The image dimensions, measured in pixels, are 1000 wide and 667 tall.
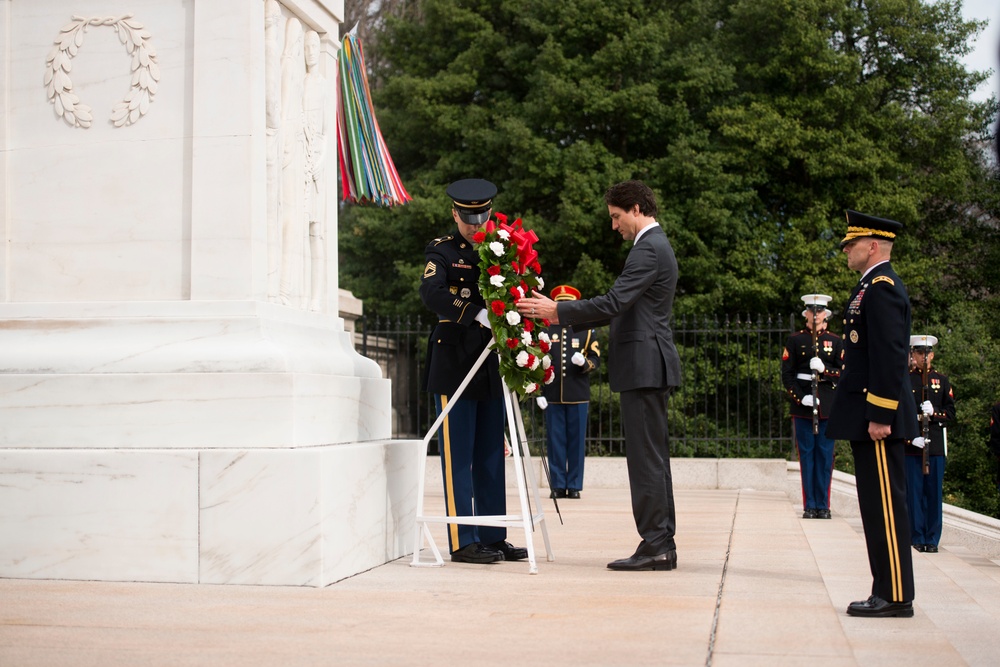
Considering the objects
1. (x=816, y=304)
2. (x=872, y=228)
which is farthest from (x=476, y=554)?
(x=816, y=304)

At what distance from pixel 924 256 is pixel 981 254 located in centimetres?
159

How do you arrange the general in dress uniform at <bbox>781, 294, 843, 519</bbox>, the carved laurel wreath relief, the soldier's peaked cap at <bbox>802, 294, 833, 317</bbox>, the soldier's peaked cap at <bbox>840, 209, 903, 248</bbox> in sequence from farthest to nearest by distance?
the soldier's peaked cap at <bbox>802, 294, 833, 317</bbox>
the general in dress uniform at <bbox>781, 294, 843, 519</bbox>
the carved laurel wreath relief
the soldier's peaked cap at <bbox>840, 209, 903, 248</bbox>

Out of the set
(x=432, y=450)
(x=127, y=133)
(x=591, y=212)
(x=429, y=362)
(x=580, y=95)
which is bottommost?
(x=432, y=450)

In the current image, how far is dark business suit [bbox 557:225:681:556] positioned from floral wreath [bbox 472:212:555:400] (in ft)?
0.72

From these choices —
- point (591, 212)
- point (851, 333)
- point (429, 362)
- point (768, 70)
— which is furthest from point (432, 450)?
point (851, 333)

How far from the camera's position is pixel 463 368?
6.41 m

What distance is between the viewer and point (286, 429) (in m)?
5.54

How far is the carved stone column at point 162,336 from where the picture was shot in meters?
5.42

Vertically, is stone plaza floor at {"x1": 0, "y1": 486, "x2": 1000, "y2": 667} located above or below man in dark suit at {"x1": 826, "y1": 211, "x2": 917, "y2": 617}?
below

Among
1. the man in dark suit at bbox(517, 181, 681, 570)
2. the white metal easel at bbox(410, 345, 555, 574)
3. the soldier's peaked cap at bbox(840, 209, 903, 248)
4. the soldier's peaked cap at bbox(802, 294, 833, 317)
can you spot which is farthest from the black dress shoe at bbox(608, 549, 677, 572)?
the soldier's peaked cap at bbox(802, 294, 833, 317)

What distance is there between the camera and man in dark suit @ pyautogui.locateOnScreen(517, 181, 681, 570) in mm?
6082

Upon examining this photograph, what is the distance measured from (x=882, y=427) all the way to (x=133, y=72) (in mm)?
3866

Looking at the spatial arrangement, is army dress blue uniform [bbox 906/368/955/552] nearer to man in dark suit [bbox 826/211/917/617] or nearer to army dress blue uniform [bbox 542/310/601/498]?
army dress blue uniform [bbox 542/310/601/498]

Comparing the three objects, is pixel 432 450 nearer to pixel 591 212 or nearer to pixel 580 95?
pixel 591 212
